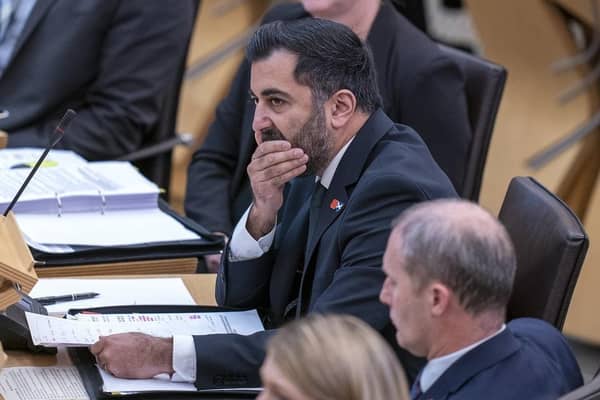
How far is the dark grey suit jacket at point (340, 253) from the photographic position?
204 centimetres

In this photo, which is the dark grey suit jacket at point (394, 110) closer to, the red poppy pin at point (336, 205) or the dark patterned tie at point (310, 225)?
the dark patterned tie at point (310, 225)

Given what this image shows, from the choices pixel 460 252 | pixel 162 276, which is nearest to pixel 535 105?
pixel 162 276

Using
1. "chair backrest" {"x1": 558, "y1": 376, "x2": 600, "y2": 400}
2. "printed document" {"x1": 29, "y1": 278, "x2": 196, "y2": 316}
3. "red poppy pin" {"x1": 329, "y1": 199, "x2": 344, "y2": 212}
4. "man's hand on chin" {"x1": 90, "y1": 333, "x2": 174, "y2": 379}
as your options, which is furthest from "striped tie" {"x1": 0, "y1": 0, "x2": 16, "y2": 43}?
"chair backrest" {"x1": 558, "y1": 376, "x2": 600, "y2": 400}

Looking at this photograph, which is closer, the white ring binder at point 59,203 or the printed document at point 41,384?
the printed document at point 41,384

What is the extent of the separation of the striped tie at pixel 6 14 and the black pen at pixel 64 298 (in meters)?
1.64

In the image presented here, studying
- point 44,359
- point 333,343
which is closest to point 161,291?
point 44,359

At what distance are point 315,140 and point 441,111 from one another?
0.82 metres

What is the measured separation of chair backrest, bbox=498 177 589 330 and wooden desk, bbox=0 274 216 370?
26.1 inches

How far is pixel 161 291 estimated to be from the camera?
2.46 meters

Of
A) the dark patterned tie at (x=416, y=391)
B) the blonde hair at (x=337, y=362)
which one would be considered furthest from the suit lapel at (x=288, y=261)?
the blonde hair at (x=337, y=362)

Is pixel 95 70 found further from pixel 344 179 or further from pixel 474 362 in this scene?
pixel 474 362

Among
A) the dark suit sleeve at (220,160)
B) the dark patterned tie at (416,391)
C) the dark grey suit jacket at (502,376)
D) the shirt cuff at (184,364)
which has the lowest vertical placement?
the dark suit sleeve at (220,160)

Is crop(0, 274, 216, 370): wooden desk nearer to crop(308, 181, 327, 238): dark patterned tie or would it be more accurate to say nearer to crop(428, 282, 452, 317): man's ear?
crop(308, 181, 327, 238): dark patterned tie

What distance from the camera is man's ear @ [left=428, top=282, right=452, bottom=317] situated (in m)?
1.64
